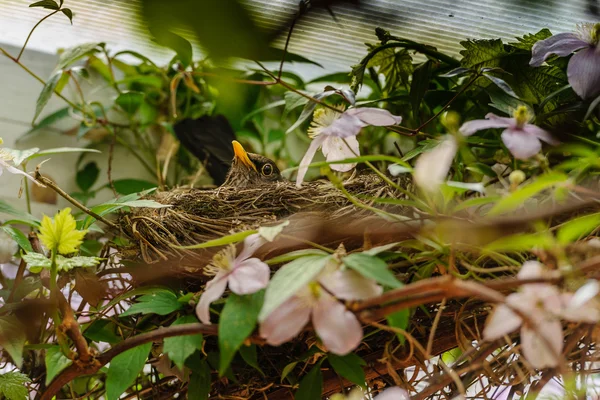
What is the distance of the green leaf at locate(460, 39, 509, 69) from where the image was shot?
3.21ft

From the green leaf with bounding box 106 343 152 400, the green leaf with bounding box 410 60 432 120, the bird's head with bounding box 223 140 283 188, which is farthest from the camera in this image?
the bird's head with bounding box 223 140 283 188

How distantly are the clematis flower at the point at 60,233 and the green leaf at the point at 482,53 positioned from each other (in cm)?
63

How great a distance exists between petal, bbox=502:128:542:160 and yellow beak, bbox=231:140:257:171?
30.0 inches

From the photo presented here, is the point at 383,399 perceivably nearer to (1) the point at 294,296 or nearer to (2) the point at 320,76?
(1) the point at 294,296

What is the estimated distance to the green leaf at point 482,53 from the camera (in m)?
0.98

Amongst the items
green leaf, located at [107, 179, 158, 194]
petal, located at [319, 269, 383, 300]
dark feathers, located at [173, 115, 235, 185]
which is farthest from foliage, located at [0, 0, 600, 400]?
dark feathers, located at [173, 115, 235, 185]

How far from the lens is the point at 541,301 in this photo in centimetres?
59

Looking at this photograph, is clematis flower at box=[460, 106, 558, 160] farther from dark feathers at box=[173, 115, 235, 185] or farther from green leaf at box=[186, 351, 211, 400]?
dark feathers at box=[173, 115, 235, 185]

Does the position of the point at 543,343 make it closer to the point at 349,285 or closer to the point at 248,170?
the point at 349,285

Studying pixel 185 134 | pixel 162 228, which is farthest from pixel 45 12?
pixel 162 228

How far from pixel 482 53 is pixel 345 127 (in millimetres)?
325

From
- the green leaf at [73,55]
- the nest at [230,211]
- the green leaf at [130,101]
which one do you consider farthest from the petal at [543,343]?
the green leaf at [130,101]

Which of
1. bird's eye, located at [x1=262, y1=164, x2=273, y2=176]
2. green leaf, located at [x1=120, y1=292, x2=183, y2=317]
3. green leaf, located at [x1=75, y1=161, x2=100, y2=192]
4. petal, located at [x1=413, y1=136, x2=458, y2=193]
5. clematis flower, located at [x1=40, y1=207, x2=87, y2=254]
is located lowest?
green leaf, located at [x1=75, y1=161, x2=100, y2=192]

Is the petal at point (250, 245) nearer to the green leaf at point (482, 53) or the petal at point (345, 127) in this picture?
the petal at point (345, 127)
